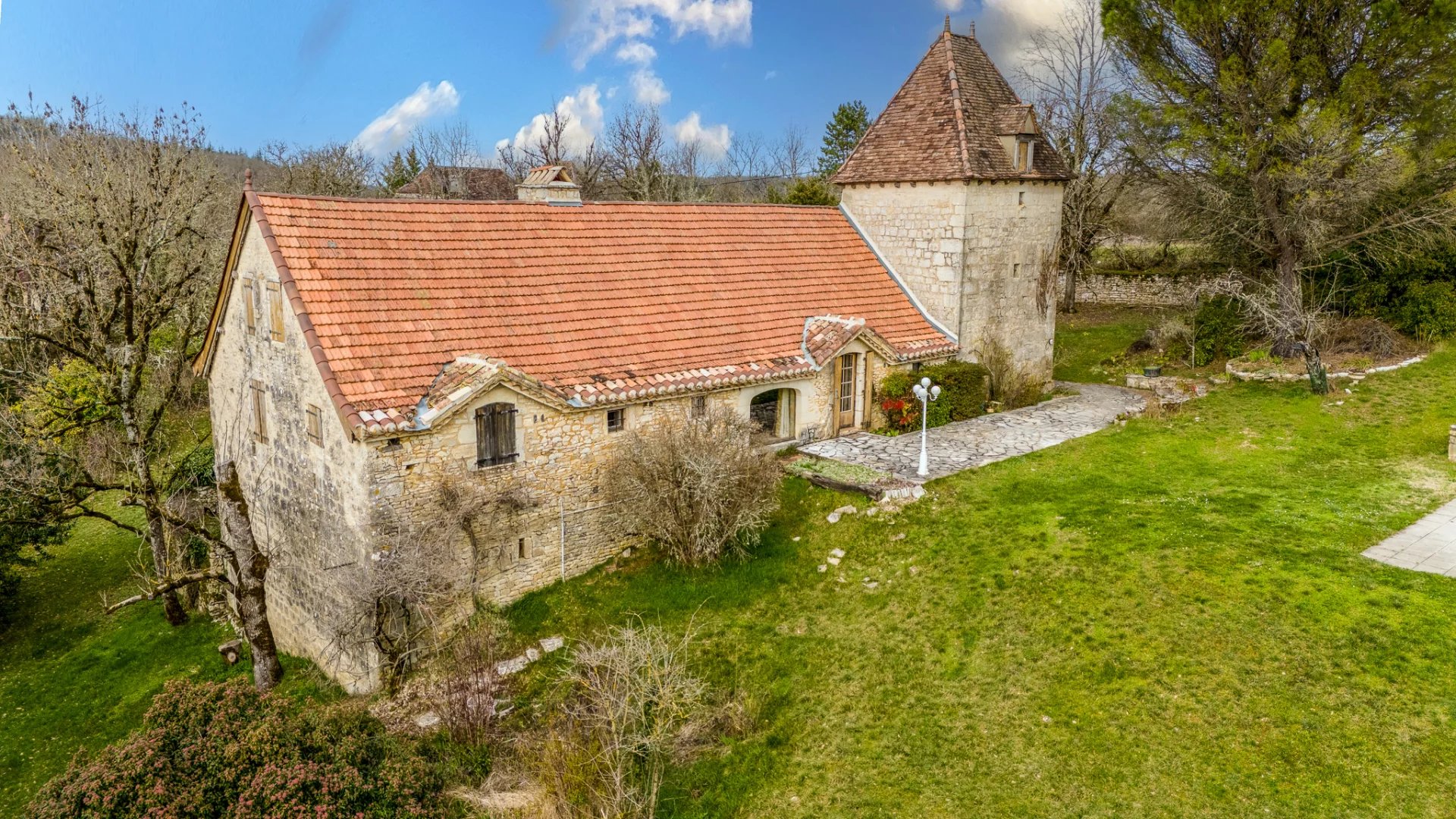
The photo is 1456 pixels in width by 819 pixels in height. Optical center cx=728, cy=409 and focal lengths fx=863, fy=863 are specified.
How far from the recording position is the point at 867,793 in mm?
10930

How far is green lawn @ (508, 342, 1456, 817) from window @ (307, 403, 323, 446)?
4.55 meters

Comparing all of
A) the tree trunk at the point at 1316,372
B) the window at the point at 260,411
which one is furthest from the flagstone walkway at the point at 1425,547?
the window at the point at 260,411

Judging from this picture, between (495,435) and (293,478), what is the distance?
13.5ft

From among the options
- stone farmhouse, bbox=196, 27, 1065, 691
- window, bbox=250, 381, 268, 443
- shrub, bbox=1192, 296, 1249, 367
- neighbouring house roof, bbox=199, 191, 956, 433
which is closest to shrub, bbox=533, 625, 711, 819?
stone farmhouse, bbox=196, 27, 1065, 691

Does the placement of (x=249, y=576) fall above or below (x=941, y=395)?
below

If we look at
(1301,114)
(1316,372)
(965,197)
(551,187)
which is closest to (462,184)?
(551,187)

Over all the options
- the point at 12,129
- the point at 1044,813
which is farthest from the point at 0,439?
the point at 1044,813

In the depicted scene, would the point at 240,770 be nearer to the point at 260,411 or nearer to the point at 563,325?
the point at 260,411

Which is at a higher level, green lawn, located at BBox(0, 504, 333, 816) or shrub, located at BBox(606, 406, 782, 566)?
shrub, located at BBox(606, 406, 782, 566)

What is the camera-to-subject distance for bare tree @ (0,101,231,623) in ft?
59.0

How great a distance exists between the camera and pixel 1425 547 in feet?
46.4

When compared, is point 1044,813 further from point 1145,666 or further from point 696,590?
point 696,590

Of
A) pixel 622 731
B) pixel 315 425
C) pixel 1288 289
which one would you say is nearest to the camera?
pixel 622 731

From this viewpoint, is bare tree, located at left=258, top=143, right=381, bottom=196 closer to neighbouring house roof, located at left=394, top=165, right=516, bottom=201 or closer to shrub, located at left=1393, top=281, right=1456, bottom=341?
neighbouring house roof, located at left=394, top=165, right=516, bottom=201
